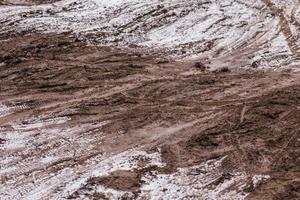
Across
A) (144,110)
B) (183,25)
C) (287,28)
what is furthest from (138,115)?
(287,28)

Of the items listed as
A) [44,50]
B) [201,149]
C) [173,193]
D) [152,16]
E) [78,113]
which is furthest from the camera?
[152,16]

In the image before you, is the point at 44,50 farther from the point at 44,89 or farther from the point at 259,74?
the point at 259,74

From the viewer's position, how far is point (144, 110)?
980 centimetres

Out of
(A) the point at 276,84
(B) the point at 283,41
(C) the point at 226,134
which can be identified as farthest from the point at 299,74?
(C) the point at 226,134

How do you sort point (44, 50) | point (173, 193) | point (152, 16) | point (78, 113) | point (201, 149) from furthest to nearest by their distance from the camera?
point (152, 16) < point (44, 50) < point (78, 113) < point (201, 149) < point (173, 193)

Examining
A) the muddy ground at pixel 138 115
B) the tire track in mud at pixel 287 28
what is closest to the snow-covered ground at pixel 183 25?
the tire track in mud at pixel 287 28

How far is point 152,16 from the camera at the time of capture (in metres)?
13.7

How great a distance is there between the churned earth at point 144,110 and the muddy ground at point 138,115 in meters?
0.02

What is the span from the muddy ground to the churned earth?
0.07 ft

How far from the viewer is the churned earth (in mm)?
8203

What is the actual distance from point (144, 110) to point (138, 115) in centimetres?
19

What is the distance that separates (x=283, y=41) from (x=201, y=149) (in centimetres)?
472

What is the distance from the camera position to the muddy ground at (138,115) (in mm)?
8398

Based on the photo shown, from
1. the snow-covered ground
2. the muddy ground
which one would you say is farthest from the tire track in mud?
the muddy ground
